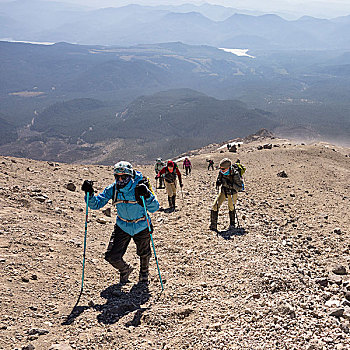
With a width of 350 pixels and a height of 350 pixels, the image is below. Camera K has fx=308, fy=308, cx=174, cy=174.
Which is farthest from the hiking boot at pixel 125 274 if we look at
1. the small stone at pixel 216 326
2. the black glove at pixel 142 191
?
the small stone at pixel 216 326

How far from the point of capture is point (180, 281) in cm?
590

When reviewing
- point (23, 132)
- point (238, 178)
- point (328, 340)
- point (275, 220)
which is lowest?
point (23, 132)

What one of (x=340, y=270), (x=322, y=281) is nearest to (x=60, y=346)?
(x=322, y=281)

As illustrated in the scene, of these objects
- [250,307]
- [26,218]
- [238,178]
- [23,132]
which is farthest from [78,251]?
[23,132]

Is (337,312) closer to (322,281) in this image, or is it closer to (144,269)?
(322,281)

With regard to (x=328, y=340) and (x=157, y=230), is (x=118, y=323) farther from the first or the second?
(x=157, y=230)

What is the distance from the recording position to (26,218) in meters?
7.23

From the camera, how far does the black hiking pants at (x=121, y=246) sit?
551cm

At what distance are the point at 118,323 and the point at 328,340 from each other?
9.29ft

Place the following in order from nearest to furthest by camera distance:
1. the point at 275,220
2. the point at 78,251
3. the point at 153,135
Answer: the point at 78,251, the point at 275,220, the point at 153,135

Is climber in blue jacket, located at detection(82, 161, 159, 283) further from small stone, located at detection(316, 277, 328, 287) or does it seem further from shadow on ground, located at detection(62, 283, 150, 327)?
small stone, located at detection(316, 277, 328, 287)

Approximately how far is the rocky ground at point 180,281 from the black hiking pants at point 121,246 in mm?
507

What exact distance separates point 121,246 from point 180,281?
1.34 meters

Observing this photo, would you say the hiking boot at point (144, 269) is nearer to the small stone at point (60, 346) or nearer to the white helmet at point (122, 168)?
the white helmet at point (122, 168)
